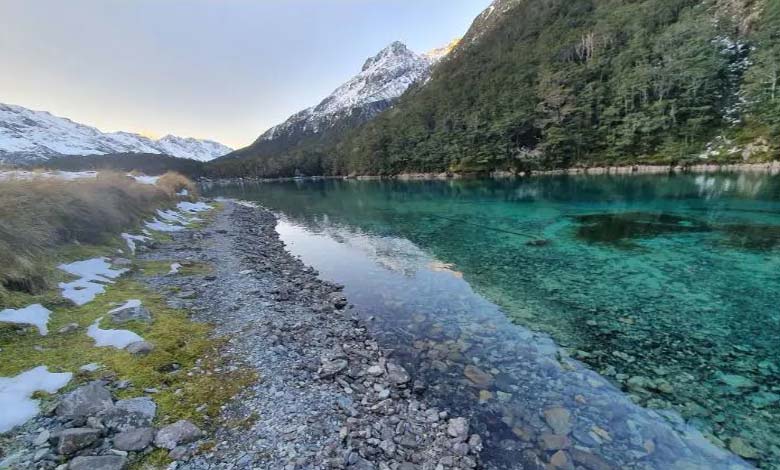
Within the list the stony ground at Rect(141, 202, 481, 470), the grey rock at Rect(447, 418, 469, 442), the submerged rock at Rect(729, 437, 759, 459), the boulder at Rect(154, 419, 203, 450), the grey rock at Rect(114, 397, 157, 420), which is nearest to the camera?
the boulder at Rect(154, 419, 203, 450)

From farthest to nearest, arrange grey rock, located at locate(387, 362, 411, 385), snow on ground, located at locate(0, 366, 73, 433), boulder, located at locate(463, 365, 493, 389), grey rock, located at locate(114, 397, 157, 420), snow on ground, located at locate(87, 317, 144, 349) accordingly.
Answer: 1. boulder, located at locate(463, 365, 493, 389)
2. grey rock, located at locate(387, 362, 411, 385)
3. snow on ground, located at locate(87, 317, 144, 349)
4. grey rock, located at locate(114, 397, 157, 420)
5. snow on ground, located at locate(0, 366, 73, 433)

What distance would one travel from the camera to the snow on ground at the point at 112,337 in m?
7.98

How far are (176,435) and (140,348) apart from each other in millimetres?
3435

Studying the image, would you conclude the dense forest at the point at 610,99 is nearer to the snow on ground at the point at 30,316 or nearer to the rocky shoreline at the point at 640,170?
the rocky shoreline at the point at 640,170

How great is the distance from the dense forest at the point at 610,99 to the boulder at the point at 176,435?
83476 mm

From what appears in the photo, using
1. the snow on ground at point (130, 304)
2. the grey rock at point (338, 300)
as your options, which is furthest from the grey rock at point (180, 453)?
the grey rock at point (338, 300)

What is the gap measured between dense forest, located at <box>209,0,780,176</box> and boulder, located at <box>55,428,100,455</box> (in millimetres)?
84730

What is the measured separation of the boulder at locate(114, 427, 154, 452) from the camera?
5160 mm

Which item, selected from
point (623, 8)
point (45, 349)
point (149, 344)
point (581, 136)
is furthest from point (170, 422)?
point (623, 8)

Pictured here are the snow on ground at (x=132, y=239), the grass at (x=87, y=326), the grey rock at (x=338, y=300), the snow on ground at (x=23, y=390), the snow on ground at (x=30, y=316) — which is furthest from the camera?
the snow on ground at (x=132, y=239)

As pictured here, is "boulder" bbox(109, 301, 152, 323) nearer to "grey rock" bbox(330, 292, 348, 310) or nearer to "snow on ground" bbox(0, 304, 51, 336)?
"snow on ground" bbox(0, 304, 51, 336)

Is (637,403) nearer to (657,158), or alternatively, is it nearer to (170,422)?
(170,422)

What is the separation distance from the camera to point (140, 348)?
7.92m

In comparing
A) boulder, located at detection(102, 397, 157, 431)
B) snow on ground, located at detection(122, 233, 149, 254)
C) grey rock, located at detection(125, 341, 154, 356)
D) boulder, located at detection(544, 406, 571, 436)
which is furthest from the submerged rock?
snow on ground, located at detection(122, 233, 149, 254)
